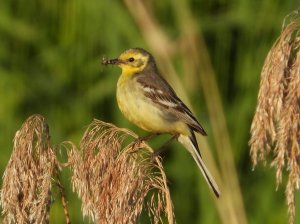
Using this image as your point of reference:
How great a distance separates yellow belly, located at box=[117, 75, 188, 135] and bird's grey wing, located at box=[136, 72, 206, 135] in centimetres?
4

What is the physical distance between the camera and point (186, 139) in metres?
4.51

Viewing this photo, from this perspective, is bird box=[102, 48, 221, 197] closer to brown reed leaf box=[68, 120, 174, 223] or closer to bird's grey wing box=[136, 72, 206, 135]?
bird's grey wing box=[136, 72, 206, 135]

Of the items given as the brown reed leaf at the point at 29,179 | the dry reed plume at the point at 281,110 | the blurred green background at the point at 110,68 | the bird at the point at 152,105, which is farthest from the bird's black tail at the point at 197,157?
the brown reed leaf at the point at 29,179

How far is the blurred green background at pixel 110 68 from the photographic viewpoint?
507 cm

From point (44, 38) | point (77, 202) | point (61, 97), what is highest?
point (44, 38)

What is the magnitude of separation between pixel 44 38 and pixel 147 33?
42.5 inches

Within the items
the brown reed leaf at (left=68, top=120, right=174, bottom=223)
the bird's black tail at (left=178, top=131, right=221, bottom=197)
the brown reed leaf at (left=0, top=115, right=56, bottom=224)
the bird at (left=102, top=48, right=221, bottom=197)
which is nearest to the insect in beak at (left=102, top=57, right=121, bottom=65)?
the bird at (left=102, top=48, right=221, bottom=197)

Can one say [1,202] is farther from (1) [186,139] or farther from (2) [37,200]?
(1) [186,139]

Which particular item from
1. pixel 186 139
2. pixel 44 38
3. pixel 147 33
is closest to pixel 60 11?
pixel 44 38

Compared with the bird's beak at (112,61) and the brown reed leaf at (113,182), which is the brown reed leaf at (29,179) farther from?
the bird's beak at (112,61)

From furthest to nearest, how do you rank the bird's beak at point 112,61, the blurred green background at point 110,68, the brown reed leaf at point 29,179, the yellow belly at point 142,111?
the blurred green background at point 110,68 < the bird's beak at point 112,61 < the yellow belly at point 142,111 < the brown reed leaf at point 29,179

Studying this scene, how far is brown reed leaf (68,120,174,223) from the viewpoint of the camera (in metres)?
2.65

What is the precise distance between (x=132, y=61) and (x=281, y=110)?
213 cm

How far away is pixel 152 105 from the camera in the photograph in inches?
179
